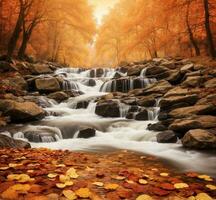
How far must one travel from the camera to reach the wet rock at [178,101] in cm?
928

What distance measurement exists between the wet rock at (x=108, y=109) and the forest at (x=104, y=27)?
741 centimetres

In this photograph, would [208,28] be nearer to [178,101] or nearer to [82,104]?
[178,101]

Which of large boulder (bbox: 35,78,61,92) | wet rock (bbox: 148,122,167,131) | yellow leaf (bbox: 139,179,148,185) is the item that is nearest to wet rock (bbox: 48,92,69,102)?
large boulder (bbox: 35,78,61,92)

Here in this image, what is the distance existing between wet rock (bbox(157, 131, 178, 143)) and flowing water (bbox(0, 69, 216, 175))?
0.63 feet

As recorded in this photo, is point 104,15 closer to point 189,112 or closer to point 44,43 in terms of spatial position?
point 44,43

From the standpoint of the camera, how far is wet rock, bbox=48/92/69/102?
12708 mm

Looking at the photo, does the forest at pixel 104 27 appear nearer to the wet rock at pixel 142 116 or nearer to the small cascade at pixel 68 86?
the small cascade at pixel 68 86

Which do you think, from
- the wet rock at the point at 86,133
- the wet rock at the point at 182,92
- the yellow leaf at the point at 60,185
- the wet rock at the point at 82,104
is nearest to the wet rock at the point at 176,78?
the wet rock at the point at 182,92

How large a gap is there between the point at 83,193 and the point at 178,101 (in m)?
7.18

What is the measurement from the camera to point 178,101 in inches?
371

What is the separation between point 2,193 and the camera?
2.71 m

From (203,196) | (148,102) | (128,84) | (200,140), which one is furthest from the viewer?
(128,84)

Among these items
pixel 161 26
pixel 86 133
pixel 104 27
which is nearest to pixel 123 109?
pixel 86 133

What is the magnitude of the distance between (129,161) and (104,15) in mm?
34673
